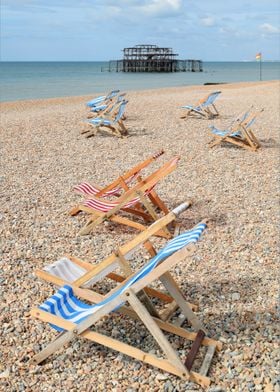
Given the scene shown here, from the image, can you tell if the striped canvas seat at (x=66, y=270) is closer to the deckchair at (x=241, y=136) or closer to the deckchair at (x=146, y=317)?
the deckchair at (x=146, y=317)

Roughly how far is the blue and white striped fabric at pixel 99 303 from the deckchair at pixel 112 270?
145 mm

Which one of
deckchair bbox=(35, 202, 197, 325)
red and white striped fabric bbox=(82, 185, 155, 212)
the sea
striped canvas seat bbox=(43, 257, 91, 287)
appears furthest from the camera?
the sea

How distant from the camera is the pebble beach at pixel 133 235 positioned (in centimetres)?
285

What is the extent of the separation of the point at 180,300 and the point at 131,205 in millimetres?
2009

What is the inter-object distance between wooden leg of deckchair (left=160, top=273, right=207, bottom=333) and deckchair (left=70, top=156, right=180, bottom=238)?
1.67m

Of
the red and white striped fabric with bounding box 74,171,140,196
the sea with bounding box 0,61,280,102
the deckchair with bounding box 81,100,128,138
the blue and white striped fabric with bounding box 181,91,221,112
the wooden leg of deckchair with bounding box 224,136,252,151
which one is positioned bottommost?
the red and white striped fabric with bounding box 74,171,140,196

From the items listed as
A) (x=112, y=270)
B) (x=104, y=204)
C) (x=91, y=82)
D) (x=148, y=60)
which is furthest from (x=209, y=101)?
(x=148, y=60)

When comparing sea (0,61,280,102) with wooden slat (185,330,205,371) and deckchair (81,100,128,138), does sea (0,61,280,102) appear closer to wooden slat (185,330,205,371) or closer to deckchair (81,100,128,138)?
deckchair (81,100,128,138)

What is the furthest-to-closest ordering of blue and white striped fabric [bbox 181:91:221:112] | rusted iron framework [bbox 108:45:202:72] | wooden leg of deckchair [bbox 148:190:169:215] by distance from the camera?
1. rusted iron framework [bbox 108:45:202:72]
2. blue and white striped fabric [bbox 181:91:221:112]
3. wooden leg of deckchair [bbox 148:190:169:215]

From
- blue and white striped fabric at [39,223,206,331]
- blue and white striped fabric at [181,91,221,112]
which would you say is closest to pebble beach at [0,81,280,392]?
blue and white striped fabric at [39,223,206,331]

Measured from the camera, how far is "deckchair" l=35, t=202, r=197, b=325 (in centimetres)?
301

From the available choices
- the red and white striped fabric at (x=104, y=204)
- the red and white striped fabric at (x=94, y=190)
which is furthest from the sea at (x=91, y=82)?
the red and white striped fabric at (x=104, y=204)

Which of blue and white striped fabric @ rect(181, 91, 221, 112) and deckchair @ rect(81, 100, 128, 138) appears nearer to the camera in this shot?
deckchair @ rect(81, 100, 128, 138)

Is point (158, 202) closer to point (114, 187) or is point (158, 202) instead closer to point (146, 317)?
point (114, 187)
